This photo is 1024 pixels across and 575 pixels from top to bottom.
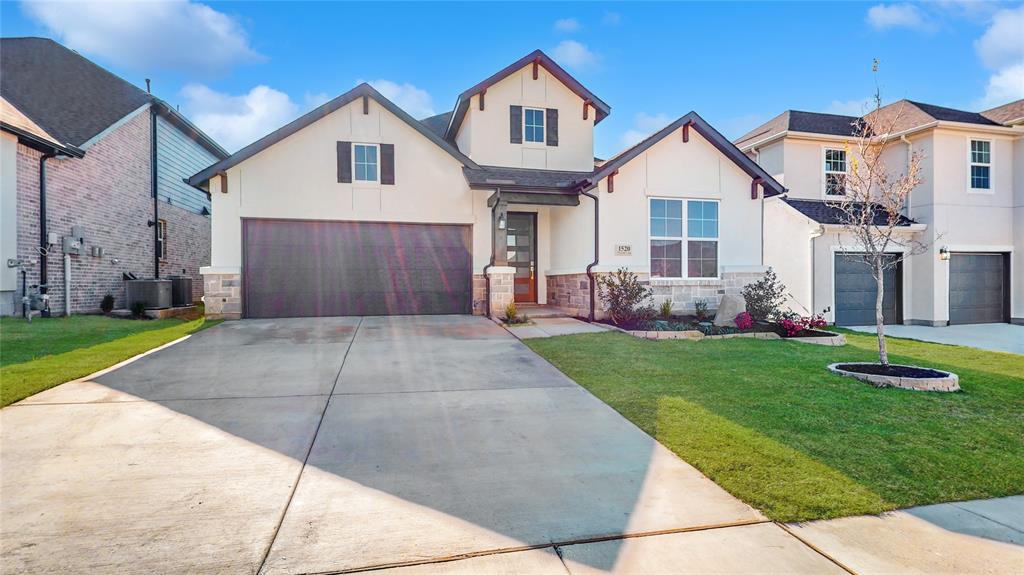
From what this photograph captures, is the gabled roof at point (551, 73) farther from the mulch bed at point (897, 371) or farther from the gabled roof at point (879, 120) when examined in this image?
the mulch bed at point (897, 371)

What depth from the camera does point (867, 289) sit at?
14.9 meters

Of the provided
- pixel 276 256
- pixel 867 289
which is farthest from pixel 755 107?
pixel 276 256

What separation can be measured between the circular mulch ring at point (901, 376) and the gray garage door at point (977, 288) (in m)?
11.4

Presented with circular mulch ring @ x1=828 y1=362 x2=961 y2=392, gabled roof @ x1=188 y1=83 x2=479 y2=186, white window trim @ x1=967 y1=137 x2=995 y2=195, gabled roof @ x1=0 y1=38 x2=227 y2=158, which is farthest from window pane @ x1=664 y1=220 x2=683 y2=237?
gabled roof @ x1=0 y1=38 x2=227 y2=158

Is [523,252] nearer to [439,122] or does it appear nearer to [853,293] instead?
[439,122]

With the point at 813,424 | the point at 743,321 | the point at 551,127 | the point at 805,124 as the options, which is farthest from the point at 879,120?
the point at 813,424

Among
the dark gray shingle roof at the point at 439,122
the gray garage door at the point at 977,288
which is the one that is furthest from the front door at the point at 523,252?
the gray garage door at the point at 977,288

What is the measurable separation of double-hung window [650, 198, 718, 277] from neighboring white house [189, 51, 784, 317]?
28mm

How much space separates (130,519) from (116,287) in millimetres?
14155

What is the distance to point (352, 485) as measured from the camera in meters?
3.43

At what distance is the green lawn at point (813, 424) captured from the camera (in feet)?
11.1

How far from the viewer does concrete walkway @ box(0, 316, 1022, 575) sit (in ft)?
8.54

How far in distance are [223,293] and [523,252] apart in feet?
25.6

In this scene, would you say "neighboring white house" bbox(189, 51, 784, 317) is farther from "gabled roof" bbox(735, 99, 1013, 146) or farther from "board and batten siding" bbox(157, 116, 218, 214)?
"board and batten siding" bbox(157, 116, 218, 214)
